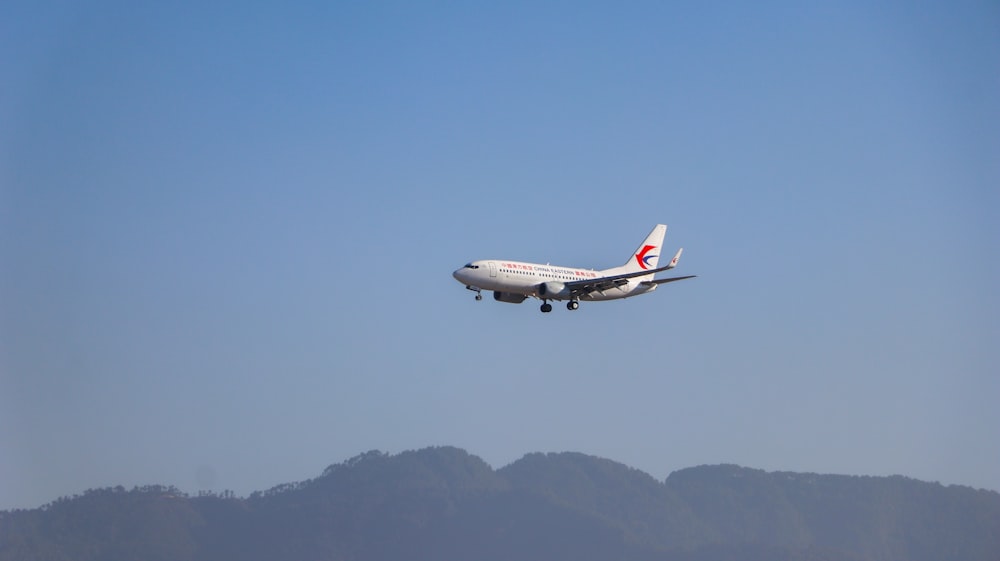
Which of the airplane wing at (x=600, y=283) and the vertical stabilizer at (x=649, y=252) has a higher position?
the vertical stabilizer at (x=649, y=252)

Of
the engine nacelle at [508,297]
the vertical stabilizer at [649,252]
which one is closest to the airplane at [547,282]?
the engine nacelle at [508,297]

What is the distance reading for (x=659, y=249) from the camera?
4328 inches

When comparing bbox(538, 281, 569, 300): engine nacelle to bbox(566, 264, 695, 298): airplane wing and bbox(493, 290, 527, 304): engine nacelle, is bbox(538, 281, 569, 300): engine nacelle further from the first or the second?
bbox(493, 290, 527, 304): engine nacelle

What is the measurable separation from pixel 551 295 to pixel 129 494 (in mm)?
133890

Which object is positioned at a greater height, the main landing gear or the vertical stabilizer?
the vertical stabilizer

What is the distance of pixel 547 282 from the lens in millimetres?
89250

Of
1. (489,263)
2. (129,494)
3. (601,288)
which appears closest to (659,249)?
(601,288)

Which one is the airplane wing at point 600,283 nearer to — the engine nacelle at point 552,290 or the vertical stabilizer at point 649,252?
the engine nacelle at point 552,290

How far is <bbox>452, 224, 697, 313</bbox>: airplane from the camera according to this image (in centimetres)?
8694

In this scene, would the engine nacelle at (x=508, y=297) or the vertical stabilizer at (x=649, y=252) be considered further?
the vertical stabilizer at (x=649, y=252)

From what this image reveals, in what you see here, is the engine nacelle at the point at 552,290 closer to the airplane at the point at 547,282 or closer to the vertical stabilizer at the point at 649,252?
the airplane at the point at 547,282

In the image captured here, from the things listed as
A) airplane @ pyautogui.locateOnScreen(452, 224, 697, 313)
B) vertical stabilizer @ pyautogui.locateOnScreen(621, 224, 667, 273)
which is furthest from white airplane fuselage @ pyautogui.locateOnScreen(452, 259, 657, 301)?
vertical stabilizer @ pyautogui.locateOnScreen(621, 224, 667, 273)

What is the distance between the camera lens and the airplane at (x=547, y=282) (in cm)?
8694

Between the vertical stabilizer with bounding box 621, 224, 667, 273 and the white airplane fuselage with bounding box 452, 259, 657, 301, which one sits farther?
the vertical stabilizer with bounding box 621, 224, 667, 273
